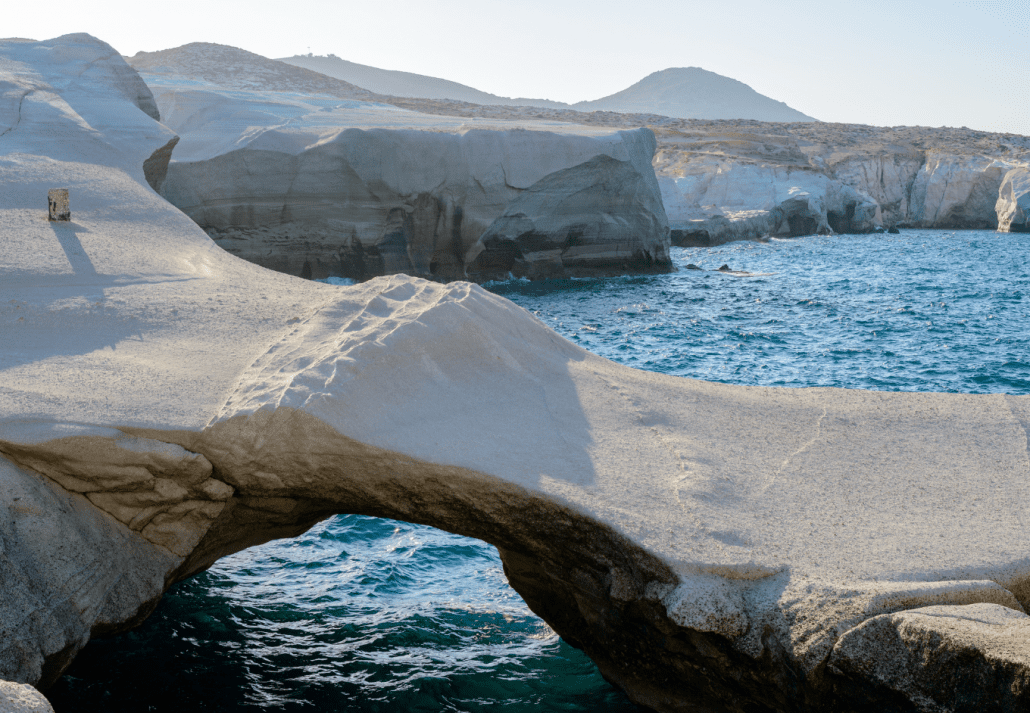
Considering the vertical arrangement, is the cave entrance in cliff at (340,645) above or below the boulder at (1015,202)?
below

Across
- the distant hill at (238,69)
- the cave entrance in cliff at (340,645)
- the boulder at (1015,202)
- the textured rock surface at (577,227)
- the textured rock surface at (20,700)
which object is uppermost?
the distant hill at (238,69)

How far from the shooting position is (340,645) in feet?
18.5

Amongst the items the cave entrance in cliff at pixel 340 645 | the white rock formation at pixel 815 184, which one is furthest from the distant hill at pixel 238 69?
the cave entrance in cliff at pixel 340 645

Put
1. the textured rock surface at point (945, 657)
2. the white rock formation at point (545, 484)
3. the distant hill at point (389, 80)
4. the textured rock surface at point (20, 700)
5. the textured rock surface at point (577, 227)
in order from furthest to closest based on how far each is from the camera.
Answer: the distant hill at point (389, 80), the textured rock surface at point (577, 227), the white rock formation at point (545, 484), the textured rock surface at point (945, 657), the textured rock surface at point (20, 700)

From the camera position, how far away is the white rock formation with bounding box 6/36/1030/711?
3.69 metres

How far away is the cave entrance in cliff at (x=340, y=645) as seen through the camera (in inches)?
197

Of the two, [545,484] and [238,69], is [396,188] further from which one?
[238,69]

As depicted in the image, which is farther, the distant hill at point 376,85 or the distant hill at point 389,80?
the distant hill at point 389,80

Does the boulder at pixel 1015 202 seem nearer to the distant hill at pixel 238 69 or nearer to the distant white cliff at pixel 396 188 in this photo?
the distant white cliff at pixel 396 188

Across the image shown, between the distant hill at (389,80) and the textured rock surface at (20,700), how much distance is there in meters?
127

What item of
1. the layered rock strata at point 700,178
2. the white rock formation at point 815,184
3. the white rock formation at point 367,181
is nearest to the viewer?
the white rock formation at point 367,181

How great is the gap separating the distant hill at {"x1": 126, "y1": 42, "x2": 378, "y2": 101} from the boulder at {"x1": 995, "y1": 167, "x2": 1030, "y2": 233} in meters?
40.0

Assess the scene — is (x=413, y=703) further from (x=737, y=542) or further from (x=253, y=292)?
(x=253, y=292)

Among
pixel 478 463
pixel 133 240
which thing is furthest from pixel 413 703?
pixel 133 240
